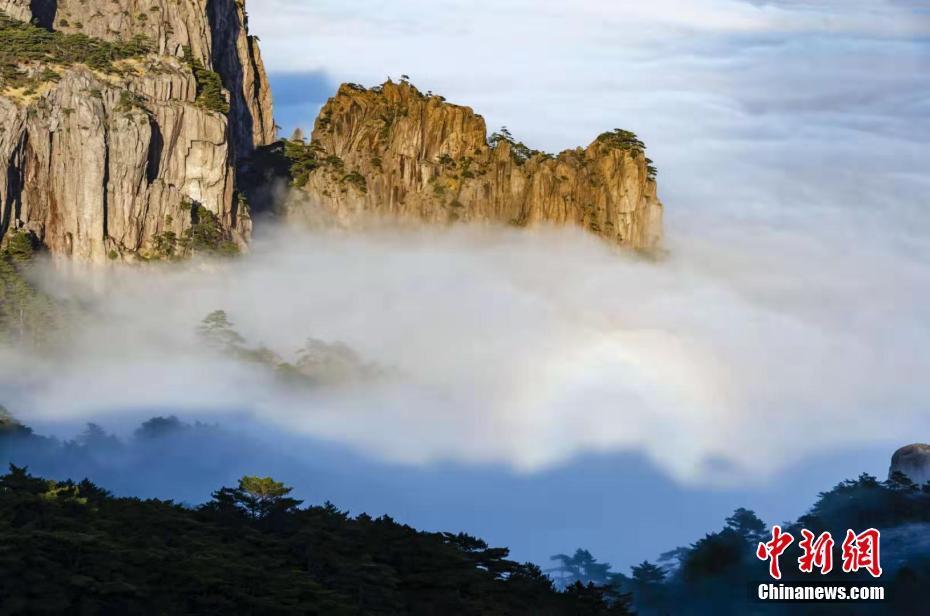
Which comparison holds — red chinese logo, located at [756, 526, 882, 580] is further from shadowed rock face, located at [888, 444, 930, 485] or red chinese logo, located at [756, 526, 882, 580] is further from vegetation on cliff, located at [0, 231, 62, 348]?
vegetation on cliff, located at [0, 231, 62, 348]

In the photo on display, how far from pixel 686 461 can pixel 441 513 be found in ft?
148

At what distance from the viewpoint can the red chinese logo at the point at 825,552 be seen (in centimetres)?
12400

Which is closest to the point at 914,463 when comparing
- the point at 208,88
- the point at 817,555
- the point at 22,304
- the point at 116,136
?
the point at 817,555

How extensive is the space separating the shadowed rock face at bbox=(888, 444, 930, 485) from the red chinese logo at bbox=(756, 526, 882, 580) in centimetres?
3099

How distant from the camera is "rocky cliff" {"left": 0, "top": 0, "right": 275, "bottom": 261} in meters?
164

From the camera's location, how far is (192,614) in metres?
91.1

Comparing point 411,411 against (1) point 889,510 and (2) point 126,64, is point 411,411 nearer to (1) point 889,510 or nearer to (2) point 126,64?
(2) point 126,64

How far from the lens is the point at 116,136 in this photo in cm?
16525

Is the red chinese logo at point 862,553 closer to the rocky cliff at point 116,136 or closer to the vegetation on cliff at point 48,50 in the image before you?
the rocky cliff at point 116,136

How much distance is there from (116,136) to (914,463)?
74.7m

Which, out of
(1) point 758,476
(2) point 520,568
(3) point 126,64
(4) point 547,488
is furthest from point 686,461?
(2) point 520,568

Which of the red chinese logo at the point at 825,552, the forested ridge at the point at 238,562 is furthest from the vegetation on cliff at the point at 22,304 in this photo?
the red chinese logo at the point at 825,552

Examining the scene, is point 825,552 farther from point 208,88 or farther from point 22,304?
point 208,88

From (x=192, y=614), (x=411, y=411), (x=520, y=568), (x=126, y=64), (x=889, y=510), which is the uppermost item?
(x=126, y=64)
